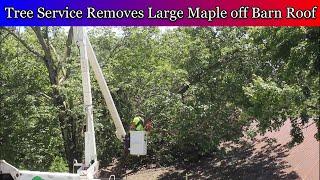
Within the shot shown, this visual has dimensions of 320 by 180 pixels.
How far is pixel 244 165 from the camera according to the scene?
17.0 m

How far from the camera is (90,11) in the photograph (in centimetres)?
985

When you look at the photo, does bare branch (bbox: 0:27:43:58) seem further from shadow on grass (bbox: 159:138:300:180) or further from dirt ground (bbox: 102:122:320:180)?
shadow on grass (bbox: 159:138:300:180)

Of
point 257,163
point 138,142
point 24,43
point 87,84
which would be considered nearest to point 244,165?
point 257,163

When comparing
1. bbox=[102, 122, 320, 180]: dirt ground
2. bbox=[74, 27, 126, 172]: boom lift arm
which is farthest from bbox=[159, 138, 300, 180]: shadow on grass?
bbox=[74, 27, 126, 172]: boom lift arm

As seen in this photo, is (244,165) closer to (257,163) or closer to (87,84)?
(257,163)

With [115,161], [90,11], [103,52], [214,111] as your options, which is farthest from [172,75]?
[90,11]

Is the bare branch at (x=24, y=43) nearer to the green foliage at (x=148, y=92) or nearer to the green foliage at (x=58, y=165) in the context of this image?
the green foliage at (x=148, y=92)

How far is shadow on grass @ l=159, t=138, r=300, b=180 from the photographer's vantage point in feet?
51.8

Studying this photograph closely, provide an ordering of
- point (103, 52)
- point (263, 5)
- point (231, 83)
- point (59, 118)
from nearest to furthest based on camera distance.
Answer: point (263, 5) → point (231, 83) → point (59, 118) → point (103, 52)

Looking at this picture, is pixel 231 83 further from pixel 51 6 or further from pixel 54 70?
pixel 51 6

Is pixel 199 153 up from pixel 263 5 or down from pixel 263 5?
down

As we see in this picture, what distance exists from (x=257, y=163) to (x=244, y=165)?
542mm

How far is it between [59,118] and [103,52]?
3261 mm

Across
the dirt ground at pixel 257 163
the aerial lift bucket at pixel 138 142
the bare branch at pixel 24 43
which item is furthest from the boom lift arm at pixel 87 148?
the bare branch at pixel 24 43
